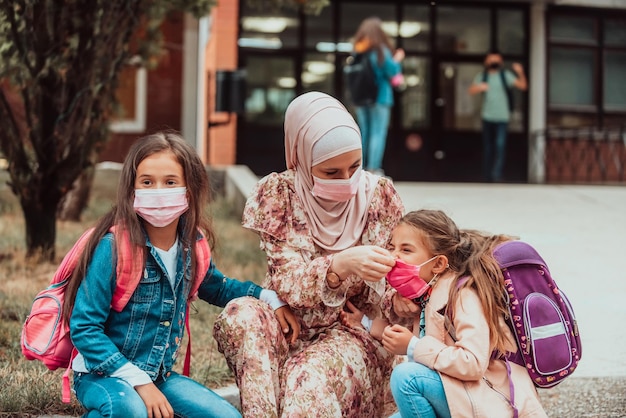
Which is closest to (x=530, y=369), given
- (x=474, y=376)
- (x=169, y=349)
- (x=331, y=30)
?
(x=474, y=376)

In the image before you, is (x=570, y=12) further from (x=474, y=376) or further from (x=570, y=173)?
(x=474, y=376)

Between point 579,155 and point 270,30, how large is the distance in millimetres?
6384

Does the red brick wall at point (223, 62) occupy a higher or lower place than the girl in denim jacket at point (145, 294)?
higher

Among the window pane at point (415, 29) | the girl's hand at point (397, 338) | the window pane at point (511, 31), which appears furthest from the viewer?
the window pane at point (511, 31)

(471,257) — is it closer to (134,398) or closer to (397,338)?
(397,338)

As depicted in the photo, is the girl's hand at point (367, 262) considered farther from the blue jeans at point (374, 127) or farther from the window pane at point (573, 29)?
the window pane at point (573, 29)

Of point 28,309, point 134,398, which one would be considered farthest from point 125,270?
point 28,309

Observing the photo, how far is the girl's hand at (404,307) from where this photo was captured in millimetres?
3174

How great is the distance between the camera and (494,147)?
14.8m

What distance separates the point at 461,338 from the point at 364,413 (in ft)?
1.85

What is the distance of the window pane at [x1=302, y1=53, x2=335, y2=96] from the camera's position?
1538cm

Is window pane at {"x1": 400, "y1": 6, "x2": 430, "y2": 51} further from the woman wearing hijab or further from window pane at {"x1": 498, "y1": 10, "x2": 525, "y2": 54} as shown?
the woman wearing hijab

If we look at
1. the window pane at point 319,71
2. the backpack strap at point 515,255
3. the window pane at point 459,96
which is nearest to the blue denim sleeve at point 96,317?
the backpack strap at point 515,255

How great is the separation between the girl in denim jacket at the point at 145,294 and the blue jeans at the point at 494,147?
1150cm
